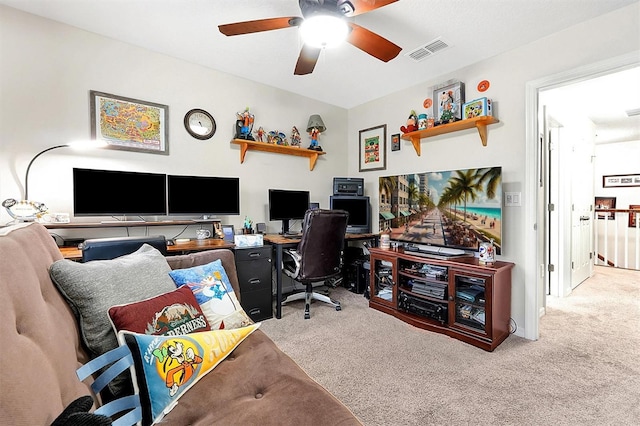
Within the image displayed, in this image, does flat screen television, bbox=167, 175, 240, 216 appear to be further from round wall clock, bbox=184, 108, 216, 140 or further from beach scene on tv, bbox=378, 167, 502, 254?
beach scene on tv, bbox=378, 167, 502, 254

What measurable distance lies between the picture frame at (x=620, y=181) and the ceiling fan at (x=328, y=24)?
6.00 m

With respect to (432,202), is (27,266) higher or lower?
lower

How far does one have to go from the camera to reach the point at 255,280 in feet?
8.52

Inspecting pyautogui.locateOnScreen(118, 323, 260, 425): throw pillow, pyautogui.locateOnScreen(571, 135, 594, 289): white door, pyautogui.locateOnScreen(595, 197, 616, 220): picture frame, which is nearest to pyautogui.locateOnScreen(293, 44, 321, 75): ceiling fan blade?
pyautogui.locateOnScreen(118, 323, 260, 425): throw pillow

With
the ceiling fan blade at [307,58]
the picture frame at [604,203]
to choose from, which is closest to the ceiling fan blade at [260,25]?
the ceiling fan blade at [307,58]

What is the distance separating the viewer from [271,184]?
11.1 ft

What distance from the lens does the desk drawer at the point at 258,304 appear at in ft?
8.42

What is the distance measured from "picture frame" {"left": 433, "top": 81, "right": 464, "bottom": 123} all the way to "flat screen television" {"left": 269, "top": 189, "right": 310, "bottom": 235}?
1693 millimetres

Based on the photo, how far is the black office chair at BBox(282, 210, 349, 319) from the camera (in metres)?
2.63

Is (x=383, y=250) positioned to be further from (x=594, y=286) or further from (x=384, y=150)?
(x=594, y=286)

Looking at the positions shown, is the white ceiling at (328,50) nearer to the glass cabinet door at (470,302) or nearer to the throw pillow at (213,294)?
the throw pillow at (213,294)

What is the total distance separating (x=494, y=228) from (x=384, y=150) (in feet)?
5.48

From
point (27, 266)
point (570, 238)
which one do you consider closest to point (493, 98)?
point (570, 238)

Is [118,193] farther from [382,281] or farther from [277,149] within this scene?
[382,281]
